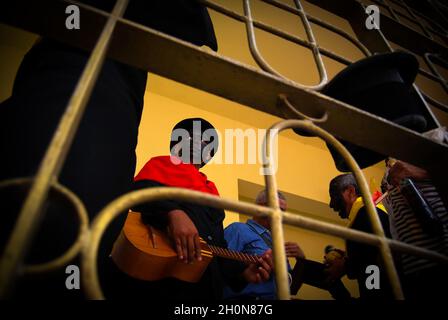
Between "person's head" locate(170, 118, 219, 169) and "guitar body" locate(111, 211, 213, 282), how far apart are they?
0.52 m

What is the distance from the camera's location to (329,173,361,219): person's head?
1.99 metres

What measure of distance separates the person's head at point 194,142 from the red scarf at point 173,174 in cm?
9

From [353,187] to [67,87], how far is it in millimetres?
1866

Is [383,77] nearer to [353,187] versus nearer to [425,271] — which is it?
[425,271]

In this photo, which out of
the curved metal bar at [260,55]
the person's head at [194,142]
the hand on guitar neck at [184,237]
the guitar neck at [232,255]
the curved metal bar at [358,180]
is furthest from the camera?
the person's head at [194,142]

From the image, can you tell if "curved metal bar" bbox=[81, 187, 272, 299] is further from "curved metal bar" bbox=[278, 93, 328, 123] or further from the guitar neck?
the guitar neck

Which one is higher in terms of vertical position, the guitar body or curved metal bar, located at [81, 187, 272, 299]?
the guitar body

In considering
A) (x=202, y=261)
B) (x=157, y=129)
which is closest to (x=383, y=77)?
(x=202, y=261)

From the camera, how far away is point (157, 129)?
100 inches

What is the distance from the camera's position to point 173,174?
1.56 metres

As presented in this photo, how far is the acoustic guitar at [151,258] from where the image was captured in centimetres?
123

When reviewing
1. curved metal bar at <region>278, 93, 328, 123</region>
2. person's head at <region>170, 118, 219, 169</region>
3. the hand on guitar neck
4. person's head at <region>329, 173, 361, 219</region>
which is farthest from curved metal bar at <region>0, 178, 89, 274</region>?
person's head at <region>329, 173, 361, 219</region>

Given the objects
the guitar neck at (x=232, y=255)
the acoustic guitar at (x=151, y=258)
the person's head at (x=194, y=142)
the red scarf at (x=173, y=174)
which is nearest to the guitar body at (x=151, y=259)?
the acoustic guitar at (x=151, y=258)

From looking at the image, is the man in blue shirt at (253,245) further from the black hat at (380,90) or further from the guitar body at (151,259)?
the black hat at (380,90)
